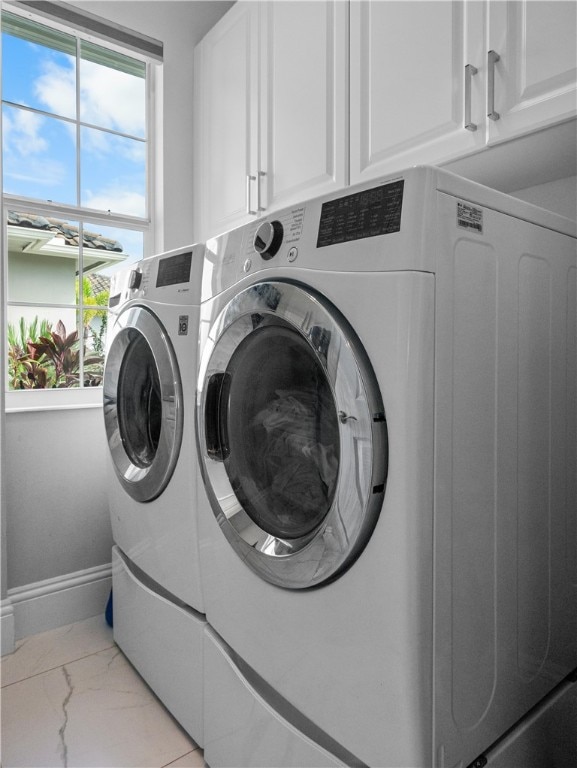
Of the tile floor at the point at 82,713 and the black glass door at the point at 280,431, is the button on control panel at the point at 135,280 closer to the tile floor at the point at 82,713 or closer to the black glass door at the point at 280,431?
the black glass door at the point at 280,431

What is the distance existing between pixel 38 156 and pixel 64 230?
31 cm

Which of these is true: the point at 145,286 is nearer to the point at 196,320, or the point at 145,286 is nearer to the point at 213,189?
the point at 196,320

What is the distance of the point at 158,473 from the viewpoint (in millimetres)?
1510

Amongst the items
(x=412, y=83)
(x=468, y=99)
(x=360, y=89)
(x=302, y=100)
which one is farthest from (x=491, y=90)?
(x=302, y=100)

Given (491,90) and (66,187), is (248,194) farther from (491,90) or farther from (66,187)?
(491,90)

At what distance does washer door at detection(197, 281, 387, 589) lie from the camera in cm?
85

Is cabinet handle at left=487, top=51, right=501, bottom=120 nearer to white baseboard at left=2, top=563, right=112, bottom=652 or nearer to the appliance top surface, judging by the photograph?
the appliance top surface

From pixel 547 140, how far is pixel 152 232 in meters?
1.81

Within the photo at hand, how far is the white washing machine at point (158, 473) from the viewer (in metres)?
1.39

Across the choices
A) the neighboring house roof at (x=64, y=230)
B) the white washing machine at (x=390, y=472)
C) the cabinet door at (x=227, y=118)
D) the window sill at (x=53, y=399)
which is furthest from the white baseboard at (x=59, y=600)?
the cabinet door at (x=227, y=118)

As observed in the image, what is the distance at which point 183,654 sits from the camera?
1453mm

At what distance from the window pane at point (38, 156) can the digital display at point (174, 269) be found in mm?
1016

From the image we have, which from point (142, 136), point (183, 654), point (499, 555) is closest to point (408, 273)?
point (499, 555)

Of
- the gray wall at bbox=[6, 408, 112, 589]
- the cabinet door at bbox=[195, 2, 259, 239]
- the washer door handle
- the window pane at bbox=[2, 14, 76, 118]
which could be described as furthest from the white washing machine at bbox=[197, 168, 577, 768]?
the window pane at bbox=[2, 14, 76, 118]
